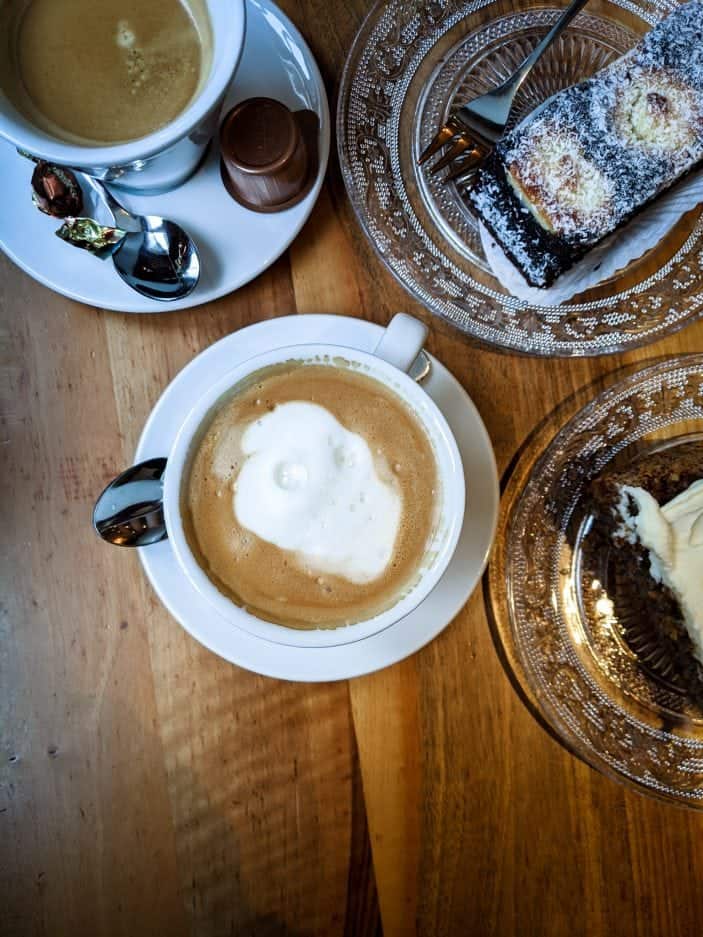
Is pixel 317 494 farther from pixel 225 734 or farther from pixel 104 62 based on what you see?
pixel 104 62

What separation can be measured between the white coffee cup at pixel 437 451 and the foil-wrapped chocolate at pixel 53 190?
14.2 inches

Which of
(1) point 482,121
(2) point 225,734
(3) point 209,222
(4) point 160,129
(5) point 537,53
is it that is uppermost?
(5) point 537,53

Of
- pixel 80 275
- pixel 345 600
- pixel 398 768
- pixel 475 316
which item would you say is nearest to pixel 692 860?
pixel 398 768

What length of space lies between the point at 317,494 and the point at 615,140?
67cm

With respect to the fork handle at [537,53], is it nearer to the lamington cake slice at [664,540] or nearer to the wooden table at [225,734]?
the wooden table at [225,734]

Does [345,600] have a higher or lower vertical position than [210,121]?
lower

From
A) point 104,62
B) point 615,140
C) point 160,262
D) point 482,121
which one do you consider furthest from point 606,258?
point 104,62

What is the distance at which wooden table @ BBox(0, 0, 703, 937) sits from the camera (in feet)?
3.95

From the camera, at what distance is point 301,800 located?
1211 mm

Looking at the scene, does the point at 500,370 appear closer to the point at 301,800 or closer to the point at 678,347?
the point at 678,347

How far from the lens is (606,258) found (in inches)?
47.3

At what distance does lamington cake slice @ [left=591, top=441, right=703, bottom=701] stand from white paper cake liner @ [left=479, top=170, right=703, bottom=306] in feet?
0.95

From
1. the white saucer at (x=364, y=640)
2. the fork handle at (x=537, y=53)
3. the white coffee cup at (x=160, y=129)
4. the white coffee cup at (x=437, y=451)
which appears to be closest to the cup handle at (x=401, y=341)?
the white coffee cup at (x=437, y=451)

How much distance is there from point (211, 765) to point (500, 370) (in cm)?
76
